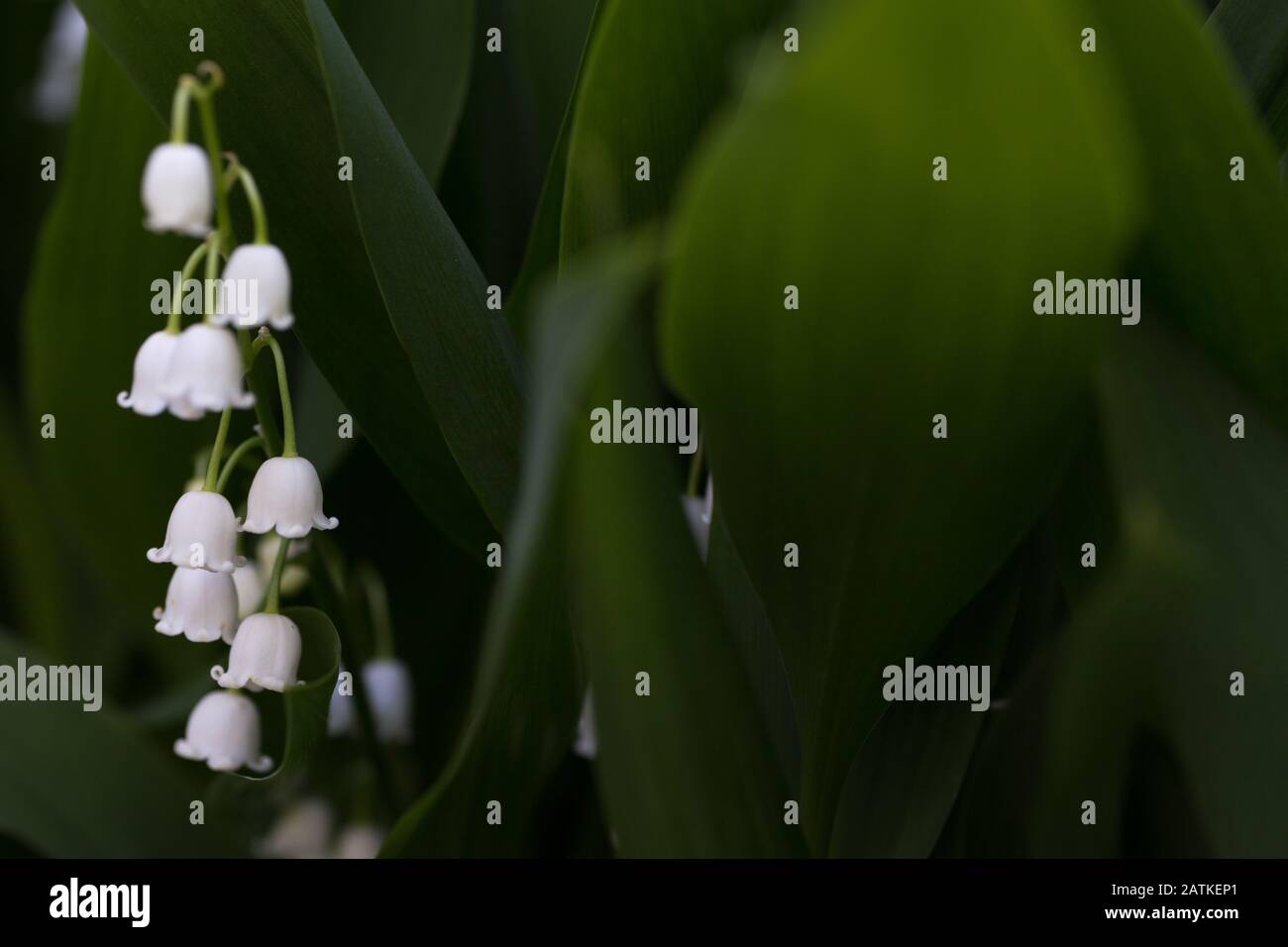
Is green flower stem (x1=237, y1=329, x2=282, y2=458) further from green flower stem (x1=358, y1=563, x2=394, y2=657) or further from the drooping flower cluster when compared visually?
green flower stem (x1=358, y1=563, x2=394, y2=657)

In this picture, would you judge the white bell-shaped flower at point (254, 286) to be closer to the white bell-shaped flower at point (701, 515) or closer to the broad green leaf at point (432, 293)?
the broad green leaf at point (432, 293)

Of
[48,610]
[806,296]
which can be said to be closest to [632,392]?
[806,296]

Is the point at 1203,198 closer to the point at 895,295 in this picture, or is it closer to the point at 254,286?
the point at 895,295

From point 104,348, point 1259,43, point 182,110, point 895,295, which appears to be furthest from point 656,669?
point 104,348

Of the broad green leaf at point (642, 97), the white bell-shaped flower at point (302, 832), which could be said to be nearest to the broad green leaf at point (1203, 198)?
the broad green leaf at point (642, 97)

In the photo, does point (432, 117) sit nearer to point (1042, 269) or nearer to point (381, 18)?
point (381, 18)
